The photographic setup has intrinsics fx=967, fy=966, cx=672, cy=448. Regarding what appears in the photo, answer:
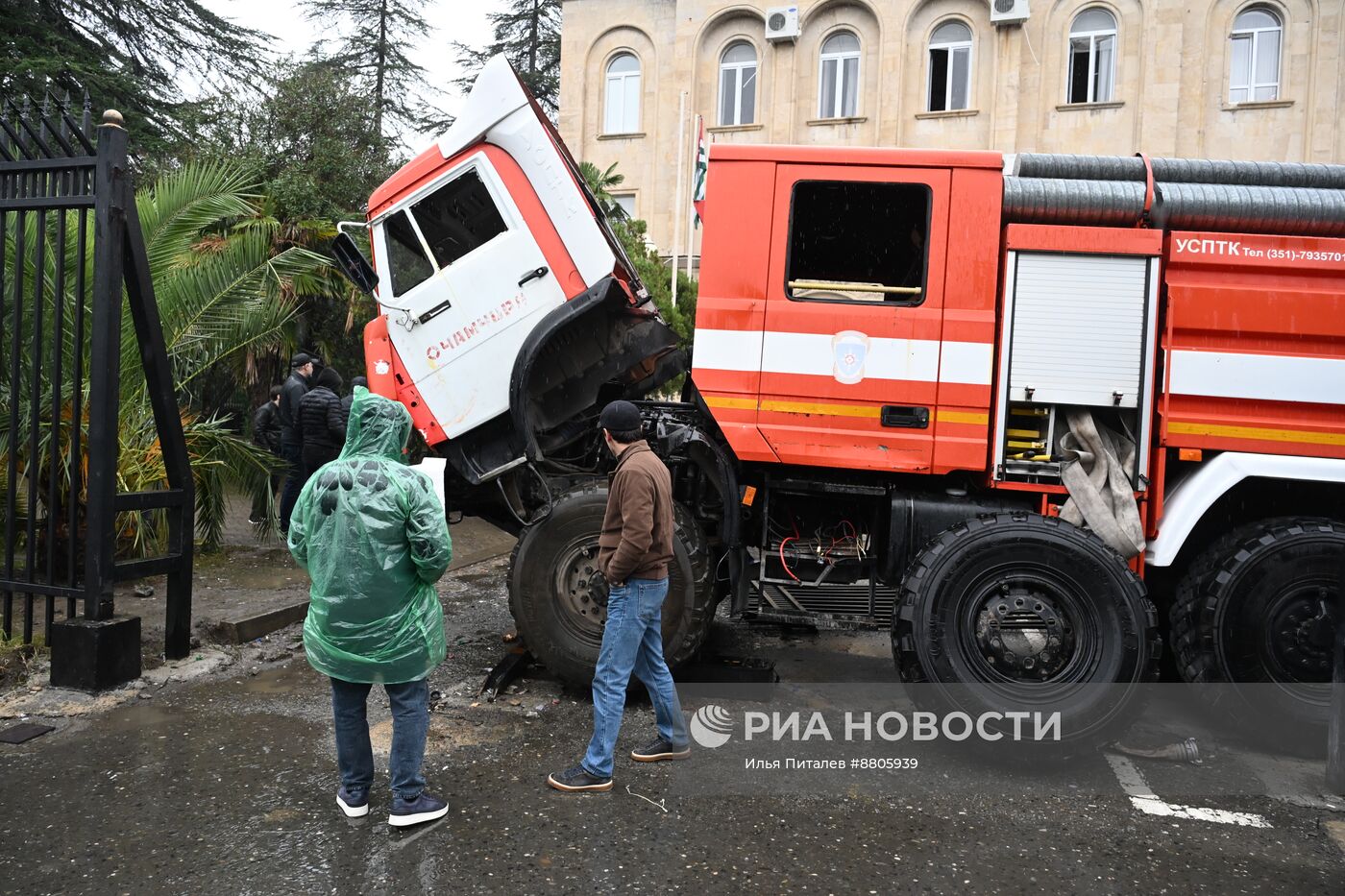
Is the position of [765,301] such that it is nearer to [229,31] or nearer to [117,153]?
[117,153]

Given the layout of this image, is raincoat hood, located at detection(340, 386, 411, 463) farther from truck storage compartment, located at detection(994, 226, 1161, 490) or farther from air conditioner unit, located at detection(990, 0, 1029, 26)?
air conditioner unit, located at detection(990, 0, 1029, 26)

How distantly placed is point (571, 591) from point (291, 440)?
13.3 ft

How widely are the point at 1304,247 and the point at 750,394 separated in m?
2.69

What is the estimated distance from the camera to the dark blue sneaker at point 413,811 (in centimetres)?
361

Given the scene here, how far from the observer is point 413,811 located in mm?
3629

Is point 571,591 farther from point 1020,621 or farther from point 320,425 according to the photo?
point 320,425

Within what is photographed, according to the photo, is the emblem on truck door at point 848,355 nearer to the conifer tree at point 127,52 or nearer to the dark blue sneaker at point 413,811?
the dark blue sneaker at point 413,811

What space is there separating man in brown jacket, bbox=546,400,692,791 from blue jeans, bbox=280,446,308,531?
4.67 meters

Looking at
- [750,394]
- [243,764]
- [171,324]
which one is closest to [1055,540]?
[750,394]

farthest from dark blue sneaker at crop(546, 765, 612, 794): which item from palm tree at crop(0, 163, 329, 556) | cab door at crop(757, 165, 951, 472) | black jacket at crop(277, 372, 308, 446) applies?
black jacket at crop(277, 372, 308, 446)

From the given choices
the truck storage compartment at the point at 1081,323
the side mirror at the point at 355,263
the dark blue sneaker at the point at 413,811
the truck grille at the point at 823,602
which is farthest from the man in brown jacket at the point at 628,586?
the side mirror at the point at 355,263

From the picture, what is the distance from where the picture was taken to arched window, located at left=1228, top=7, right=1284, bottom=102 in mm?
19172

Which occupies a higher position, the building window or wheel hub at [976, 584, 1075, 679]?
the building window

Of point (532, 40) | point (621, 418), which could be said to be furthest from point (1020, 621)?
point (532, 40)
